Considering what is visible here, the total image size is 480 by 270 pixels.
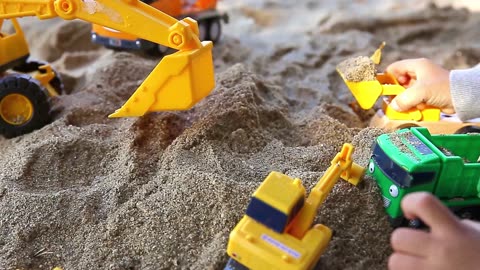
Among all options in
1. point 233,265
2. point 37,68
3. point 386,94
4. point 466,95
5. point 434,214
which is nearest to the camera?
point 434,214

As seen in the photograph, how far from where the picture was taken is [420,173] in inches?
40.4

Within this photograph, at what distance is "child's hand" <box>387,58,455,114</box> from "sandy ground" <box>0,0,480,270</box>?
0.57ft

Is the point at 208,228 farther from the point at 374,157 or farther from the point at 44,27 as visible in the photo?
the point at 44,27

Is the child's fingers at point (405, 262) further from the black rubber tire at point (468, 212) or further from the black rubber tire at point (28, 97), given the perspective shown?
the black rubber tire at point (28, 97)

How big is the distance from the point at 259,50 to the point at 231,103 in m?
0.94

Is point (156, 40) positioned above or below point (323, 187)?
above

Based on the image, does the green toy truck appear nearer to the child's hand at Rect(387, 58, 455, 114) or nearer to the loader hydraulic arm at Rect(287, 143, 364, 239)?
the loader hydraulic arm at Rect(287, 143, 364, 239)

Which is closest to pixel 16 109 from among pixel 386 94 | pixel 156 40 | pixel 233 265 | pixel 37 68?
pixel 37 68

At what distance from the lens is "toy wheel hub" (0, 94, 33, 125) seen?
157cm

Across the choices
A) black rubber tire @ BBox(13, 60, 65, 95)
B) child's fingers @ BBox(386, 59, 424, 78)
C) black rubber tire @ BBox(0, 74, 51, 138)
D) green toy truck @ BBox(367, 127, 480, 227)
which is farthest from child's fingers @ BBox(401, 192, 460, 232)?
black rubber tire @ BBox(13, 60, 65, 95)

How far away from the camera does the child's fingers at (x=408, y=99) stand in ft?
4.75

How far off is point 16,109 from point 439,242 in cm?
125

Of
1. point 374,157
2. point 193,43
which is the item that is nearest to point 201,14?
point 193,43

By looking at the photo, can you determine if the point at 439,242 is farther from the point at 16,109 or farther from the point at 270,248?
the point at 16,109
